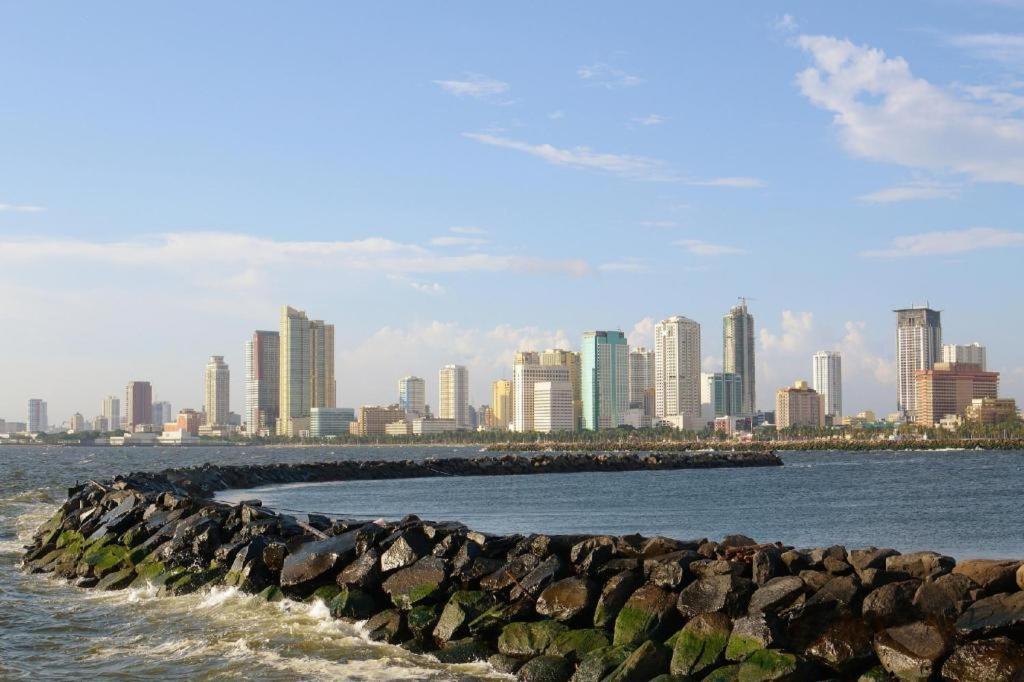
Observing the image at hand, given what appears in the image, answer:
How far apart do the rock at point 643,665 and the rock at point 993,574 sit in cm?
322

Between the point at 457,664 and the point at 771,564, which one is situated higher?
the point at 771,564

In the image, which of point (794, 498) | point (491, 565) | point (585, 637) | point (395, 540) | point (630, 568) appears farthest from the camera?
point (794, 498)

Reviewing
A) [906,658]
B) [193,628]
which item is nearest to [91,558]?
[193,628]

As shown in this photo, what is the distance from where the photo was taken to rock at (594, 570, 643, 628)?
1309 cm

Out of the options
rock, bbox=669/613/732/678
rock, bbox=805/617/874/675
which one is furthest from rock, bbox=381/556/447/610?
rock, bbox=805/617/874/675

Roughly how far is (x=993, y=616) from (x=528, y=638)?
201 inches

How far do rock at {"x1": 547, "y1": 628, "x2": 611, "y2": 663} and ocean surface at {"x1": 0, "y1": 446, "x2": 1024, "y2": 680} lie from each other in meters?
0.87

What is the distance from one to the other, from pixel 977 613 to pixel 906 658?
0.85 meters

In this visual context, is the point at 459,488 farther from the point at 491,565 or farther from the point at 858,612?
the point at 858,612

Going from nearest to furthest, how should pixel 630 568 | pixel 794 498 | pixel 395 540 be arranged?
pixel 630 568 → pixel 395 540 → pixel 794 498

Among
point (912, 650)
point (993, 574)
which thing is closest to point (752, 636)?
point (912, 650)

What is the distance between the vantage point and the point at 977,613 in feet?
35.5

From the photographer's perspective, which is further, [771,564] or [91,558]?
[91,558]

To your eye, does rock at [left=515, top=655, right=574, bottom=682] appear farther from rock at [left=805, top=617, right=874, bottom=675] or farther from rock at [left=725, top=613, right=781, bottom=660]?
rock at [left=805, top=617, right=874, bottom=675]
